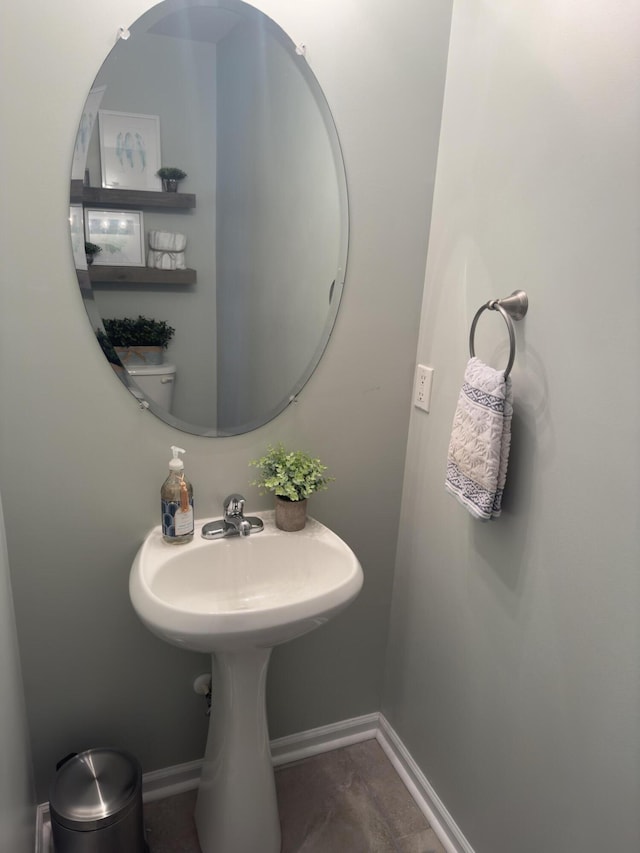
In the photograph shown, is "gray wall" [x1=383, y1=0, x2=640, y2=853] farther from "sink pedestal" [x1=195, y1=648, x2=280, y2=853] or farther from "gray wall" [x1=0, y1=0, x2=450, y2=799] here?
"sink pedestal" [x1=195, y1=648, x2=280, y2=853]

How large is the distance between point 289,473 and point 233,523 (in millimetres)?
188

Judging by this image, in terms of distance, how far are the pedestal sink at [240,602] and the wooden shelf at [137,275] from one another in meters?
0.60

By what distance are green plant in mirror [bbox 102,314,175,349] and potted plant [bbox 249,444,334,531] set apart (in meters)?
0.39

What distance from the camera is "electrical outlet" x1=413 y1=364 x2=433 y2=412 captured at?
1.54 meters

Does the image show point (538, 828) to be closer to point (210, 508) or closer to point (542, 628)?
point (542, 628)

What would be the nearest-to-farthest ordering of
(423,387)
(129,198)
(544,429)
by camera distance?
(544,429), (129,198), (423,387)

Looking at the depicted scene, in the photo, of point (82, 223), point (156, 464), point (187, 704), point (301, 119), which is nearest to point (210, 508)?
point (156, 464)

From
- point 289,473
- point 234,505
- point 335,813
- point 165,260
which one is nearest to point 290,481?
point 289,473

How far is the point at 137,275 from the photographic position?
1.27 metres

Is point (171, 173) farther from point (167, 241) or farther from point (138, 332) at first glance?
point (138, 332)

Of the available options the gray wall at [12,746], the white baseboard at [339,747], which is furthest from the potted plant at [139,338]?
the white baseboard at [339,747]

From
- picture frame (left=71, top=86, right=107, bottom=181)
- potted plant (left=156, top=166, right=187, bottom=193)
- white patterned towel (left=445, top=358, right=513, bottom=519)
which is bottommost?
white patterned towel (left=445, top=358, right=513, bottom=519)

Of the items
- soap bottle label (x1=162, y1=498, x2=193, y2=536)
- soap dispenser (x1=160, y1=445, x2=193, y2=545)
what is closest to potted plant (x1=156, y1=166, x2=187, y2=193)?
soap dispenser (x1=160, y1=445, x2=193, y2=545)

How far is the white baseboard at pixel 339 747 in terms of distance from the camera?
152cm
